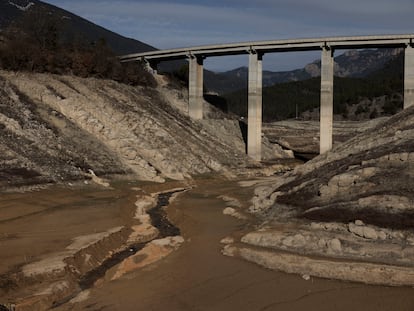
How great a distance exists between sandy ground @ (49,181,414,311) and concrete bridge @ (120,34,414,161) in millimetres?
34819

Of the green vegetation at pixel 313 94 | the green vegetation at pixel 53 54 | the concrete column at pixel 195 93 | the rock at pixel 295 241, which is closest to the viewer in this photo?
the rock at pixel 295 241

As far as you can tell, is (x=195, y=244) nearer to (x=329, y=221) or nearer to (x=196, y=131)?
(x=329, y=221)

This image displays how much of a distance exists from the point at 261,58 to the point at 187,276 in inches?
1728

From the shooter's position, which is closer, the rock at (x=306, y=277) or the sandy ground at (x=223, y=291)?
the sandy ground at (x=223, y=291)

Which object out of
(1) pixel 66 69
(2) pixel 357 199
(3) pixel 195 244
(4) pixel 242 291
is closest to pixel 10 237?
(3) pixel 195 244

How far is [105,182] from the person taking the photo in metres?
39.3

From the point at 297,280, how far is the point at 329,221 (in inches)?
225

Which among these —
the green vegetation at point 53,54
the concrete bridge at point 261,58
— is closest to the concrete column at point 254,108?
the concrete bridge at point 261,58

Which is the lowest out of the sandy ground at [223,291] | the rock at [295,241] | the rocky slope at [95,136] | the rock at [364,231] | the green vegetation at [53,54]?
the sandy ground at [223,291]

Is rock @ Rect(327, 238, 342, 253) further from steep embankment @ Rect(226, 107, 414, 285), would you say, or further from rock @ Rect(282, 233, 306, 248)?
rock @ Rect(282, 233, 306, 248)

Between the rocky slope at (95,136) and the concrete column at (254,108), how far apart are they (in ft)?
5.76

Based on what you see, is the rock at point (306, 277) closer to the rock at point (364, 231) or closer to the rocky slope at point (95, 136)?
the rock at point (364, 231)

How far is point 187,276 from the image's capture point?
62.0ft

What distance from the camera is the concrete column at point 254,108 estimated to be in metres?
58.6
